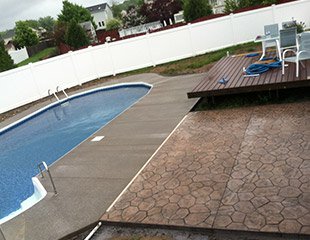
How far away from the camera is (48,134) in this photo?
9641mm

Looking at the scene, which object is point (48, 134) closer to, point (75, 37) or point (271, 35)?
point (271, 35)

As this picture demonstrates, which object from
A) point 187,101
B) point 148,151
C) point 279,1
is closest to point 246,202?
point 148,151

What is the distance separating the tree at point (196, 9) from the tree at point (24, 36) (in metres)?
36.2

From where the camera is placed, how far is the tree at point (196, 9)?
18266 millimetres

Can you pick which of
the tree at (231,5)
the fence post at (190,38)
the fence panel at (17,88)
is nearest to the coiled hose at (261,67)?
the fence post at (190,38)

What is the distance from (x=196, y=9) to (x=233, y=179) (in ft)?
52.6

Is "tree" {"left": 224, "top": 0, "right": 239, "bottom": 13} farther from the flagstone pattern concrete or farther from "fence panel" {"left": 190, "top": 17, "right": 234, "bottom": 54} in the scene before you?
the flagstone pattern concrete

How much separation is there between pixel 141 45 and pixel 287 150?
10.9 metres

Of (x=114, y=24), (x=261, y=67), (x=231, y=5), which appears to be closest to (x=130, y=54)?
(x=261, y=67)

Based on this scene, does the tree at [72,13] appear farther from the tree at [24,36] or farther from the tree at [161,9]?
the tree at [161,9]

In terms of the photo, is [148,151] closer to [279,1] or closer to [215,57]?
[215,57]

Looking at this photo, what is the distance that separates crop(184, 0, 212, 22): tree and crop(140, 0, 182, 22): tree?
16529 millimetres

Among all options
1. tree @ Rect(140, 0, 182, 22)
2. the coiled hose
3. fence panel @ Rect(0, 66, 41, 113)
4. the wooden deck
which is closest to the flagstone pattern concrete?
the wooden deck

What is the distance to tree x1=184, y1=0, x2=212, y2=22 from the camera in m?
18.3
